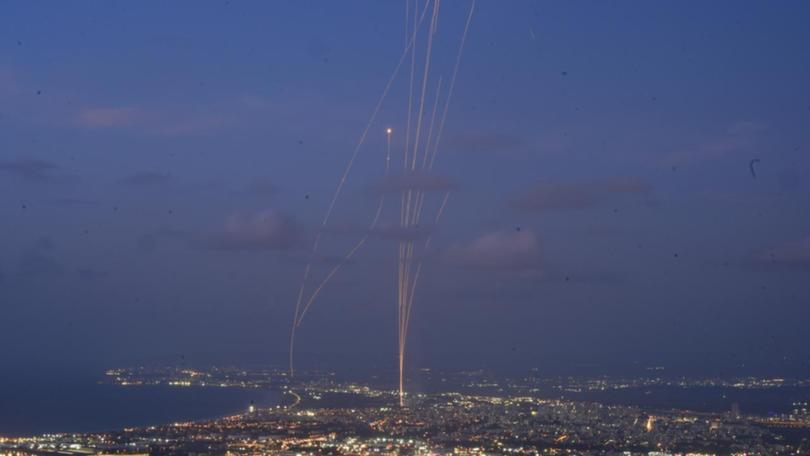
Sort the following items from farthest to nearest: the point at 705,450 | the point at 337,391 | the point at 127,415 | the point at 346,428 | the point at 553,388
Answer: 1. the point at 553,388
2. the point at 337,391
3. the point at 127,415
4. the point at 346,428
5. the point at 705,450

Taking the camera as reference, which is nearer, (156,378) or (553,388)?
(553,388)

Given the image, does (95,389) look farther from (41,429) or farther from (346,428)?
(346,428)

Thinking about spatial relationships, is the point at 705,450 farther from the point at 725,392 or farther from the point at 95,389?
the point at 95,389

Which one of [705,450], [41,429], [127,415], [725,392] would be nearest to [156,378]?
[127,415]

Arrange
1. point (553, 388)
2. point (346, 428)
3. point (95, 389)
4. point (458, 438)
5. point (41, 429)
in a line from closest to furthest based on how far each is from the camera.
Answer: point (458, 438), point (346, 428), point (41, 429), point (553, 388), point (95, 389)

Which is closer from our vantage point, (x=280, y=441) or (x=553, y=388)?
(x=280, y=441)

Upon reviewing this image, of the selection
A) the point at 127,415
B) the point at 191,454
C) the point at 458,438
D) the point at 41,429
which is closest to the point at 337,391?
the point at 127,415

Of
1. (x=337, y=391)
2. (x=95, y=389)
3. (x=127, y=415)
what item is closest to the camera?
(x=127, y=415)
